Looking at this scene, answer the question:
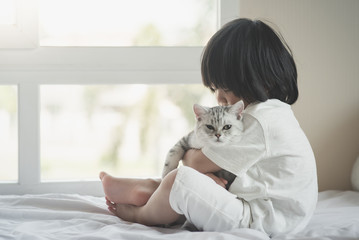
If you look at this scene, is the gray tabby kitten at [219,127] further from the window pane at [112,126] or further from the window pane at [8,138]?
the window pane at [8,138]

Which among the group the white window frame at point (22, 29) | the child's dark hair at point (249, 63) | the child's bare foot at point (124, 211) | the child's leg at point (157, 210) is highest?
the white window frame at point (22, 29)

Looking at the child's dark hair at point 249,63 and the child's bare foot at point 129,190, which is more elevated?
the child's dark hair at point 249,63

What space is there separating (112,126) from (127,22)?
52cm

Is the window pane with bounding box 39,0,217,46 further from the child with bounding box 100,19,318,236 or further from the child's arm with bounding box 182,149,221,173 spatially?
the child's arm with bounding box 182,149,221,173

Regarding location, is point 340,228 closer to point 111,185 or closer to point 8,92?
point 111,185


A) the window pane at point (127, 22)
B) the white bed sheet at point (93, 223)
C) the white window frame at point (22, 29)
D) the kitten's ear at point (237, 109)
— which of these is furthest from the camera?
the window pane at point (127, 22)

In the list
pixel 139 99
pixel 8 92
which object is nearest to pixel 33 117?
pixel 8 92

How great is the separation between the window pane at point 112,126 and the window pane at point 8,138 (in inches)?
5.1

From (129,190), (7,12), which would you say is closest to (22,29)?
(7,12)

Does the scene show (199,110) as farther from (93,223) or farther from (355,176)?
(355,176)

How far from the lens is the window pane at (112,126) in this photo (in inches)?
76.5

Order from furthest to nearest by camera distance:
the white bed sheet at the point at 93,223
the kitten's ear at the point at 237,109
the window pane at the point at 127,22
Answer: the window pane at the point at 127,22
the kitten's ear at the point at 237,109
the white bed sheet at the point at 93,223

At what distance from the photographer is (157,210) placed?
122 centimetres

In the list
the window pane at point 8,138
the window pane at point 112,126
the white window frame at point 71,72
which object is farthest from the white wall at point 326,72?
the window pane at point 8,138
